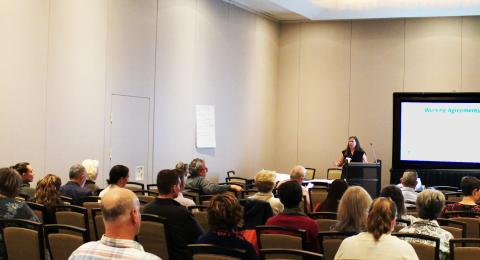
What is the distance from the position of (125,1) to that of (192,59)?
2171 mm

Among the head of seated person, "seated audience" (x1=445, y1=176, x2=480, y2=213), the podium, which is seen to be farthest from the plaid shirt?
the podium

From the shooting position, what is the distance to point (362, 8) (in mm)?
13438

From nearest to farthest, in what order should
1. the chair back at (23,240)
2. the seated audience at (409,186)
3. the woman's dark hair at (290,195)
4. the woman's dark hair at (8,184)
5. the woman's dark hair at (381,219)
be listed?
the woman's dark hair at (381,219)
the chair back at (23,240)
the woman's dark hair at (8,184)
the woman's dark hair at (290,195)
the seated audience at (409,186)

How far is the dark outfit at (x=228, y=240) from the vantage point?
3.80 meters

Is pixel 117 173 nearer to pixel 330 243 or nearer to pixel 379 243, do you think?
pixel 330 243

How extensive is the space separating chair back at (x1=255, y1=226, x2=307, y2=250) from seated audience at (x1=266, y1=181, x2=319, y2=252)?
11cm

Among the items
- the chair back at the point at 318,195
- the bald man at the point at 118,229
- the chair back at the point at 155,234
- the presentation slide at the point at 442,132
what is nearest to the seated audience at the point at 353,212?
the chair back at the point at 155,234

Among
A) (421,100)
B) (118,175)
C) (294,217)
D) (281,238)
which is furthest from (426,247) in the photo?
(421,100)

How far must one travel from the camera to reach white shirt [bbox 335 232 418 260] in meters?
3.74

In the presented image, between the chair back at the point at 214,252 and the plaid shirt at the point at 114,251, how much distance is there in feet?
3.26

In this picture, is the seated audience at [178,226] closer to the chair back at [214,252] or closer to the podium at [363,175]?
the chair back at [214,252]

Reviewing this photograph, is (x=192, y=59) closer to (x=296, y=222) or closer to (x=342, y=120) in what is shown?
(x=342, y=120)

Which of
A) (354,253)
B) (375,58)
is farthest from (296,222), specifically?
(375,58)

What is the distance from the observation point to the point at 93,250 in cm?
268
